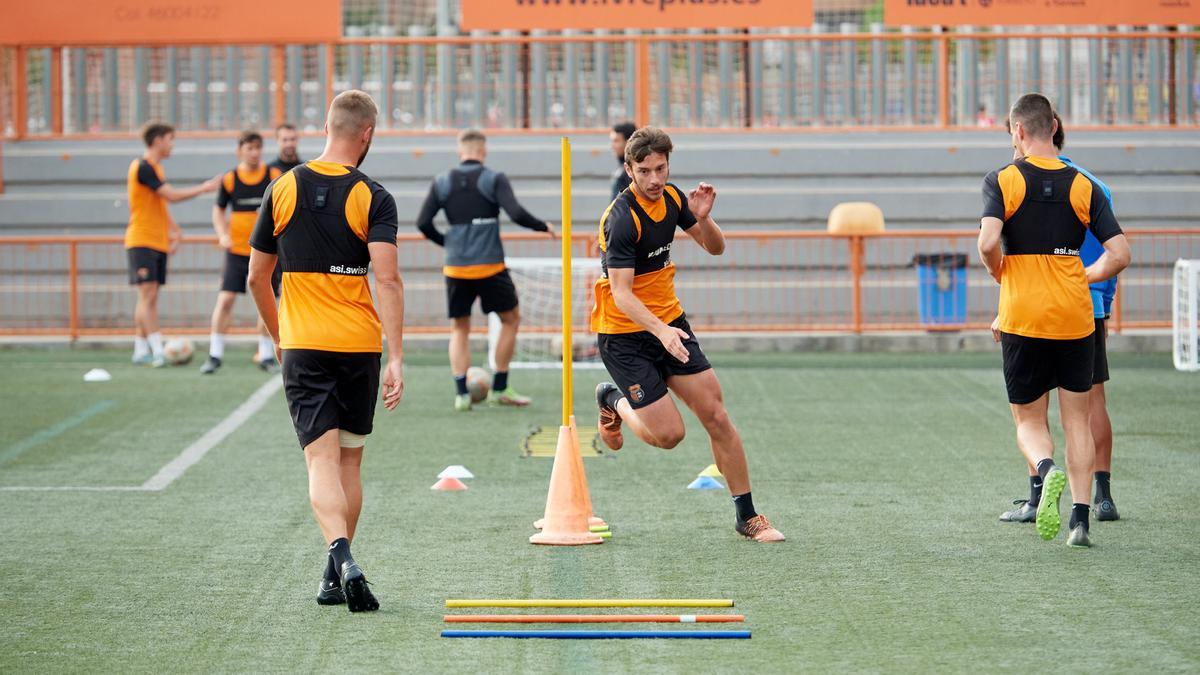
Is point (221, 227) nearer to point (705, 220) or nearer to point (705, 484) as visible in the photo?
point (705, 484)

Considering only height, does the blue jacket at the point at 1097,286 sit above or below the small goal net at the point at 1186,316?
above

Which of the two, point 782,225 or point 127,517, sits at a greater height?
point 782,225

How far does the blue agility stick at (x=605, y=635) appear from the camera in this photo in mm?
5344

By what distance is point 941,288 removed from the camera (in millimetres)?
17172

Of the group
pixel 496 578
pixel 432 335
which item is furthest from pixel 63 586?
pixel 432 335

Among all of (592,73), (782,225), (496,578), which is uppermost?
(592,73)

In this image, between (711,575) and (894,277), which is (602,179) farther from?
(711,575)

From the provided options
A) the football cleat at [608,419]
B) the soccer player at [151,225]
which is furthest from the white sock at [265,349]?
the football cleat at [608,419]

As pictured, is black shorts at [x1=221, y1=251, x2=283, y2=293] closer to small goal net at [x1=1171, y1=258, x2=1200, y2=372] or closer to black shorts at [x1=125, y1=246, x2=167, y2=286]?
black shorts at [x1=125, y1=246, x2=167, y2=286]

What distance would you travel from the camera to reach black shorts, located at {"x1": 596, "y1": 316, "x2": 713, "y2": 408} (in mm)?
7137

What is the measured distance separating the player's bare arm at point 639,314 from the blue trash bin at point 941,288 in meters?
10.6

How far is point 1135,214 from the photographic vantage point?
18.8 meters

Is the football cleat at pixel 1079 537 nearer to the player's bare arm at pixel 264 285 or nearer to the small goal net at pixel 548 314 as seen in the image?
the player's bare arm at pixel 264 285

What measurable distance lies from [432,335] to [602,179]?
3.30 m
